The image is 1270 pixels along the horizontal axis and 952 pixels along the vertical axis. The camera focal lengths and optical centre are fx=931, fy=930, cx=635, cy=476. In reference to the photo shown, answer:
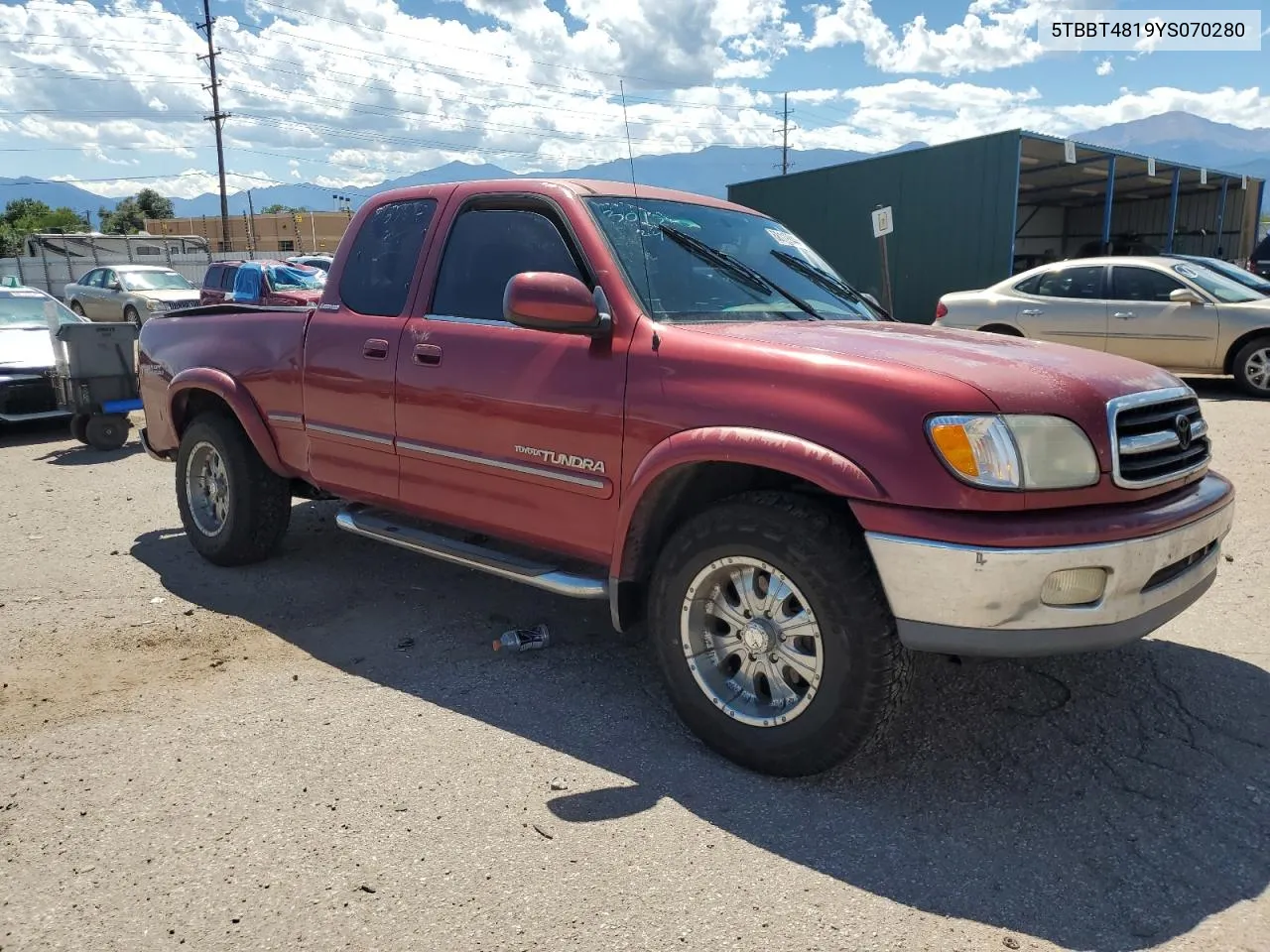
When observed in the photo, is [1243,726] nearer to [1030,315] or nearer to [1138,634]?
[1138,634]

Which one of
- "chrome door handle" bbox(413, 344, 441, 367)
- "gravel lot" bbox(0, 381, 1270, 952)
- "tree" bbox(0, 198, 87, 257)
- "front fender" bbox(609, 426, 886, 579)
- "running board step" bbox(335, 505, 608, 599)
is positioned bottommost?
"gravel lot" bbox(0, 381, 1270, 952)

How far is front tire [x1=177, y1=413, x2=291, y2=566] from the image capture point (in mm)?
Result: 5039

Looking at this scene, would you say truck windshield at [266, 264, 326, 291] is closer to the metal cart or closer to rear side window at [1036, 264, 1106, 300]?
the metal cart

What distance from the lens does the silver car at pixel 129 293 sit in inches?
809

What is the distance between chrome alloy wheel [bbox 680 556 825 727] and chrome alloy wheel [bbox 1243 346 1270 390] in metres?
9.76

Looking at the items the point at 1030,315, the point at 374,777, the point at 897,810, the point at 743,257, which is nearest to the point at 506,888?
the point at 374,777

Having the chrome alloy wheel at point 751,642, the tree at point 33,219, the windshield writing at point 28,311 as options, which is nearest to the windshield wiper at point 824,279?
the chrome alloy wheel at point 751,642

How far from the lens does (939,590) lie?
2.62 metres

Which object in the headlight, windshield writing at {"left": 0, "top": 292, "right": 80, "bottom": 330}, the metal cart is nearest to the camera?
the headlight

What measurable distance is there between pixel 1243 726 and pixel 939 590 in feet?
5.26

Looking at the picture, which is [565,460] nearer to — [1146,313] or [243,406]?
[243,406]

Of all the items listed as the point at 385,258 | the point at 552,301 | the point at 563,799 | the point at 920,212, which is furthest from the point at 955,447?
the point at 920,212

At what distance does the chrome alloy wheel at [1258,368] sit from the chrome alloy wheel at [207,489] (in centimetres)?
1047

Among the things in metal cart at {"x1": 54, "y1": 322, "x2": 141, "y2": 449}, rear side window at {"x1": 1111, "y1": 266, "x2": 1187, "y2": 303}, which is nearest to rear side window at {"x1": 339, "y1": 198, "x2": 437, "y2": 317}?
metal cart at {"x1": 54, "y1": 322, "x2": 141, "y2": 449}
